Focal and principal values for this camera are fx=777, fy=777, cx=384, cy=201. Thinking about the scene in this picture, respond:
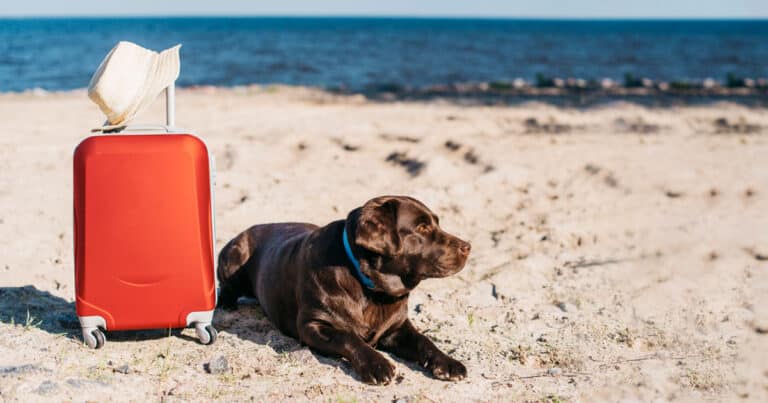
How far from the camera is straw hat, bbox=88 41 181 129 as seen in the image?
448 centimetres

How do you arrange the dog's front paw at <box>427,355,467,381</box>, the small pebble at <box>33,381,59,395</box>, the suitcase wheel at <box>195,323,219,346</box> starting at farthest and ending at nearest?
1. the suitcase wheel at <box>195,323,219,346</box>
2. the dog's front paw at <box>427,355,467,381</box>
3. the small pebble at <box>33,381,59,395</box>

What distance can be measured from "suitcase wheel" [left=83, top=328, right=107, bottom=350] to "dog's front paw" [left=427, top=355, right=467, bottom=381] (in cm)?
197

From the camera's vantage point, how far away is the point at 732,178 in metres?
8.78

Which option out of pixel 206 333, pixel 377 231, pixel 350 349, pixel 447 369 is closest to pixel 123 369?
pixel 206 333

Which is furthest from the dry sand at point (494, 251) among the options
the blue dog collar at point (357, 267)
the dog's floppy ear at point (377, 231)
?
the dog's floppy ear at point (377, 231)

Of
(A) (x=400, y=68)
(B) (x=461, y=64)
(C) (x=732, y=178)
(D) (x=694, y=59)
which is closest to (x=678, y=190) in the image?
(C) (x=732, y=178)

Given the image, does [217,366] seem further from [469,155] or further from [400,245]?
[469,155]

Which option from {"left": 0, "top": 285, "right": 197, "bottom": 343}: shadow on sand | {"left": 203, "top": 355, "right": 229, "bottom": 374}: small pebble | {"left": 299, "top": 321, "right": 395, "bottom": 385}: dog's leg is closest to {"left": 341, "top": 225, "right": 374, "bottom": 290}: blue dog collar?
{"left": 299, "top": 321, "right": 395, "bottom": 385}: dog's leg

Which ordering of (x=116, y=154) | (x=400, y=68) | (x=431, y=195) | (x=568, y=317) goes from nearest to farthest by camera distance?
(x=116, y=154), (x=568, y=317), (x=431, y=195), (x=400, y=68)

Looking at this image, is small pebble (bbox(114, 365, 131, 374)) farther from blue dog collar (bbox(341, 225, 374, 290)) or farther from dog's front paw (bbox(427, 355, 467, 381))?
dog's front paw (bbox(427, 355, 467, 381))

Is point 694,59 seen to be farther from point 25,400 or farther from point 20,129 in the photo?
point 25,400

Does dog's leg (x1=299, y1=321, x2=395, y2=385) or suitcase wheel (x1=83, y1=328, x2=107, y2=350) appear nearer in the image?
dog's leg (x1=299, y1=321, x2=395, y2=385)

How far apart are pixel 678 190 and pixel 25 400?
22.9ft

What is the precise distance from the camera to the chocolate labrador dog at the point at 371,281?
448 cm
